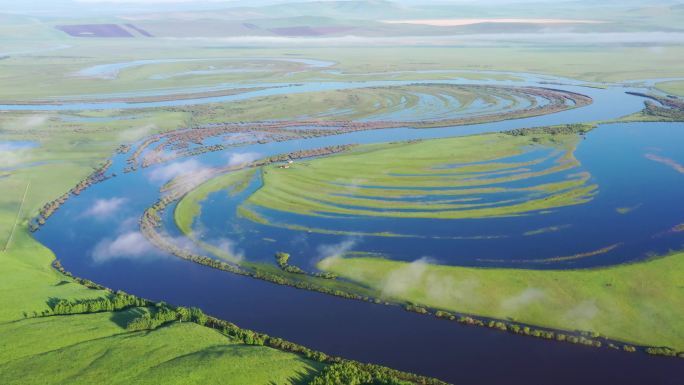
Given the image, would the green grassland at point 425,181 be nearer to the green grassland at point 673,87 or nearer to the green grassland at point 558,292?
the green grassland at point 558,292

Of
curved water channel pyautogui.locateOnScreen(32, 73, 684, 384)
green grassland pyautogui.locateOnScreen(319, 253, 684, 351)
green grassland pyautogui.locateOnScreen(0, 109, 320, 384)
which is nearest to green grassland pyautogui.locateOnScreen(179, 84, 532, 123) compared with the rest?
curved water channel pyautogui.locateOnScreen(32, 73, 684, 384)

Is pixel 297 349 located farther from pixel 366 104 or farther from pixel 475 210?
pixel 366 104

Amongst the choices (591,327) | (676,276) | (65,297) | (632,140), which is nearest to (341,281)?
(591,327)

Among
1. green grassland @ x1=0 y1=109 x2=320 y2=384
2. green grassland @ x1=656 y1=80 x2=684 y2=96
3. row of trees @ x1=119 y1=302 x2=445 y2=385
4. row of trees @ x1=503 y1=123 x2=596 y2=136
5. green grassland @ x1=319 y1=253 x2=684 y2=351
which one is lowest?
green grassland @ x1=0 y1=109 x2=320 y2=384

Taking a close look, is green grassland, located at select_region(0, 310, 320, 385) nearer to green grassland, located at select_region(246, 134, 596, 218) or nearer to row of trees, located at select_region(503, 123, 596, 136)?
green grassland, located at select_region(246, 134, 596, 218)

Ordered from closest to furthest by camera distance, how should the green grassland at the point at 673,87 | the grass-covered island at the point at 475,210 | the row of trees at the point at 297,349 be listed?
1. the row of trees at the point at 297,349
2. the grass-covered island at the point at 475,210
3. the green grassland at the point at 673,87

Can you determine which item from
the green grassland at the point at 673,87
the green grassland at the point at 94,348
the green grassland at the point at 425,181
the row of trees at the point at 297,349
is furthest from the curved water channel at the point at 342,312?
the green grassland at the point at 673,87

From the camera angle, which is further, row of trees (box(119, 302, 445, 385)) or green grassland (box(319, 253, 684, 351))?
green grassland (box(319, 253, 684, 351))
